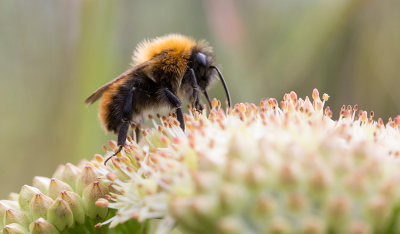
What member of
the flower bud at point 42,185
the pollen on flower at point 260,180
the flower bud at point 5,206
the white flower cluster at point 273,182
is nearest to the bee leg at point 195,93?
the pollen on flower at point 260,180

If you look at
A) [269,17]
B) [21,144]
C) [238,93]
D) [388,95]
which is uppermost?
[269,17]

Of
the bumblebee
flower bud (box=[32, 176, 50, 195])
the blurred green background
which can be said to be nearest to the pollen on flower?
flower bud (box=[32, 176, 50, 195])

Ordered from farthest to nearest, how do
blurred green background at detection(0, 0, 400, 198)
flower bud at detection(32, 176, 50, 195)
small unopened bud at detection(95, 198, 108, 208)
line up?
1. blurred green background at detection(0, 0, 400, 198)
2. flower bud at detection(32, 176, 50, 195)
3. small unopened bud at detection(95, 198, 108, 208)

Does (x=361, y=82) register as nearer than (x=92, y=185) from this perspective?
No

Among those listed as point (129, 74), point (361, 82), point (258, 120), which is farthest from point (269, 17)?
point (258, 120)

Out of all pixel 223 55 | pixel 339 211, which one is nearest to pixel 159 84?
pixel 339 211

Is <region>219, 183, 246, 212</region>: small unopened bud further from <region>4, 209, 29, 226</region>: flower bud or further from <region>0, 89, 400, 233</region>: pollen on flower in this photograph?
<region>4, 209, 29, 226</region>: flower bud

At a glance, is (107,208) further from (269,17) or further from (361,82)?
(269,17)

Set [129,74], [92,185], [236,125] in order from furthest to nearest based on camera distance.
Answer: [129,74] → [92,185] → [236,125]
